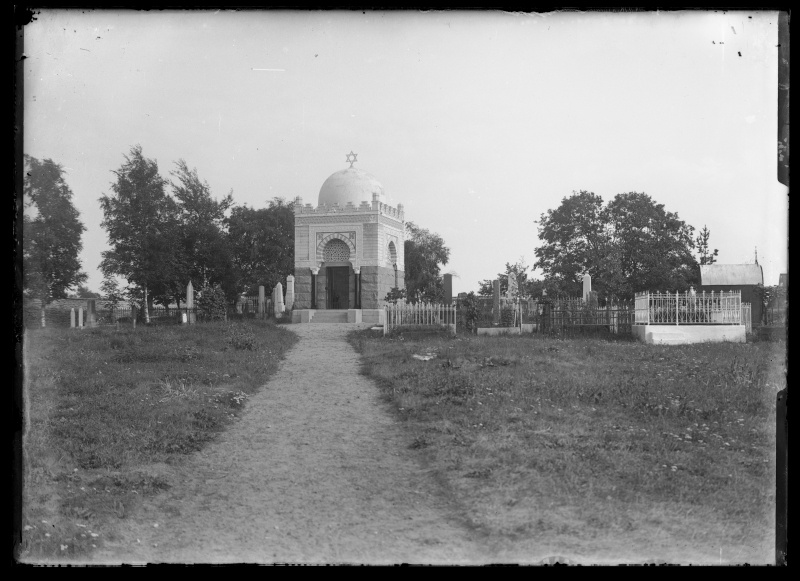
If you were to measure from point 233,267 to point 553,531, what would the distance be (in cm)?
2061

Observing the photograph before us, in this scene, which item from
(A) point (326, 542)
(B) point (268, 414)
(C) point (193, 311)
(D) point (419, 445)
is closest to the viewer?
(A) point (326, 542)

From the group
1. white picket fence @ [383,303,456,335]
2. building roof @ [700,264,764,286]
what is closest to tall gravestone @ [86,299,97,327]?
white picket fence @ [383,303,456,335]

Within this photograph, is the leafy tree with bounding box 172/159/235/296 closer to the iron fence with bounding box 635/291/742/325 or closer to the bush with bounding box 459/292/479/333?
the bush with bounding box 459/292/479/333

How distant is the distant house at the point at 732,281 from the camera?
13.1 meters

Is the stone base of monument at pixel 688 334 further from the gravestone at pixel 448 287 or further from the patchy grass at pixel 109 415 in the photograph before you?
the patchy grass at pixel 109 415

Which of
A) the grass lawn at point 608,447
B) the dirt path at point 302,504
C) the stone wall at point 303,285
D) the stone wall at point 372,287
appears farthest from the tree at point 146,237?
the dirt path at point 302,504

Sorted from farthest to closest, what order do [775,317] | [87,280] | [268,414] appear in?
[87,280] < [268,414] < [775,317]

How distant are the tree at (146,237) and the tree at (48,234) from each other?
29.0ft

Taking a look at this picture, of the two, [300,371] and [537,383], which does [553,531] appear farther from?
[300,371]

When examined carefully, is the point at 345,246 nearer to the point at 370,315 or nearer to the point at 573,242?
the point at 370,315

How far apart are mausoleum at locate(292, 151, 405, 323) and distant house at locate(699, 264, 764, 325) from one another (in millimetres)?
11475

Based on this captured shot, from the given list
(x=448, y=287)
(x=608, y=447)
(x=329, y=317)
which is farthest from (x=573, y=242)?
(x=329, y=317)
